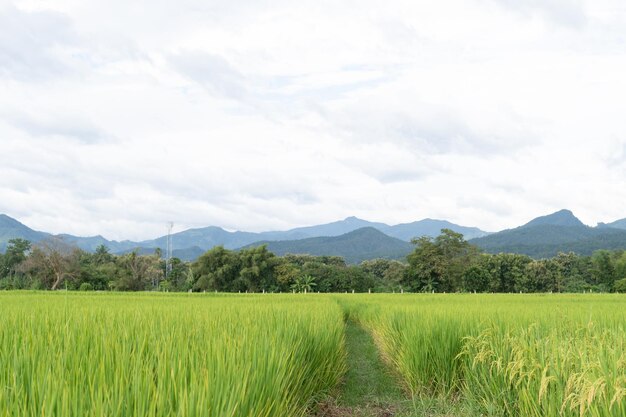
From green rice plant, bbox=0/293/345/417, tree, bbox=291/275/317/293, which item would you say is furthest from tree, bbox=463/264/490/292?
green rice plant, bbox=0/293/345/417

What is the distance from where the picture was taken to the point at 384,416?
579cm

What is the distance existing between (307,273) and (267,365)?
69.1 meters

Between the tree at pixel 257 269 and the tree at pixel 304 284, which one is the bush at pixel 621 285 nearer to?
the tree at pixel 304 284

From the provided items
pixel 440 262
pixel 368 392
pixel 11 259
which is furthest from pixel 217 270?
pixel 368 392

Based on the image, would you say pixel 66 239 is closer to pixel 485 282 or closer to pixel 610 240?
pixel 485 282

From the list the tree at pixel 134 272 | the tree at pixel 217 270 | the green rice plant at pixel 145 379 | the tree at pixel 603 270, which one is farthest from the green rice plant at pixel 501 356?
the tree at pixel 603 270

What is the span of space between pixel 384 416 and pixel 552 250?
7768 inches

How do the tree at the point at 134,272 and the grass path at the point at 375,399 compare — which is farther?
the tree at the point at 134,272

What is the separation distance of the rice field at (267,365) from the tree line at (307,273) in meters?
56.5

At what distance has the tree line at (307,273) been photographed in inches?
2549

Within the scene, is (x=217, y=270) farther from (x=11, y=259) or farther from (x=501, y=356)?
(x=501, y=356)

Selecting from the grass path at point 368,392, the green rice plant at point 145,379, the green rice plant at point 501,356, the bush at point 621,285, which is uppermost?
the green rice plant at point 145,379

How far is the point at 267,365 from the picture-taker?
318cm

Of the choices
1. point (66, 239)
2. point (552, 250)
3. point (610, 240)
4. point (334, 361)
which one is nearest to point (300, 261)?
point (66, 239)
